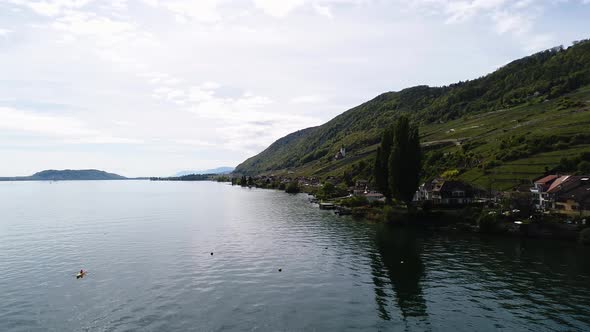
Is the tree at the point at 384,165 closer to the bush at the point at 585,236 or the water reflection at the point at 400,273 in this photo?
the water reflection at the point at 400,273

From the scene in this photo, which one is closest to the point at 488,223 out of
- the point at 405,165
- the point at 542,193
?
the point at 542,193

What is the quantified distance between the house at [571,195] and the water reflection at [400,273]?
4030cm

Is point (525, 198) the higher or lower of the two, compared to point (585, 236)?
higher

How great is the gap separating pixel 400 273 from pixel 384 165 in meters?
70.0

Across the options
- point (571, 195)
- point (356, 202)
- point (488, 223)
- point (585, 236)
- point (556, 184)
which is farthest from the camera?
point (356, 202)

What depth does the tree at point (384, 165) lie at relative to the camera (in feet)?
422

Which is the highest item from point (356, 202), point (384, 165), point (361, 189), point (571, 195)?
point (384, 165)

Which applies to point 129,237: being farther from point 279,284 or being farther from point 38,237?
point 279,284

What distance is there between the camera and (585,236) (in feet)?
264

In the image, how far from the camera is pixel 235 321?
139 ft

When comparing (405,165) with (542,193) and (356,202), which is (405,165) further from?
(542,193)

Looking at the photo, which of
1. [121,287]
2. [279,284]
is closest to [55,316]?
Answer: [121,287]

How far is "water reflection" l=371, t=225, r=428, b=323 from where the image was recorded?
47219 mm

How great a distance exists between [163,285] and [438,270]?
148 feet
